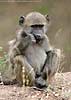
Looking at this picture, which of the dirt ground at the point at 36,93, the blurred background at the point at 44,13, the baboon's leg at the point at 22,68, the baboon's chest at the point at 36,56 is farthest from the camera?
the blurred background at the point at 44,13

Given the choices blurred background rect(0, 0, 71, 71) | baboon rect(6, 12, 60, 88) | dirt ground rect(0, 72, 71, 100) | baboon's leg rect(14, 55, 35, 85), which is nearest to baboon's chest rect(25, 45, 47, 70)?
baboon rect(6, 12, 60, 88)

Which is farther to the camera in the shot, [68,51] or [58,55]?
[68,51]

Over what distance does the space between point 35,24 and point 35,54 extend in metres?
0.49

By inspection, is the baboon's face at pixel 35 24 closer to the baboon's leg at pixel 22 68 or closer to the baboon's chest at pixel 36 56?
the baboon's chest at pixel 36 56

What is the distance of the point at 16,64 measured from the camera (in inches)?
290

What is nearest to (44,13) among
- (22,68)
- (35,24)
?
(35,24)

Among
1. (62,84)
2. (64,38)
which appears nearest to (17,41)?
(62,84)

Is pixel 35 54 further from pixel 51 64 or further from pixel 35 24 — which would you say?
pixel 35 24

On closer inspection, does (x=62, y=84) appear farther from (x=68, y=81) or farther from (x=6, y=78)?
(x=6, y=78)

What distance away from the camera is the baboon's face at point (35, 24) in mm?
7398

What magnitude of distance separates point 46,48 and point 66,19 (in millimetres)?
10025

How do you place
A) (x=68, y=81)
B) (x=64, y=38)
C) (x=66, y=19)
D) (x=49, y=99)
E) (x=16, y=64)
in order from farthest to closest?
1. (x=66, y=19)
2. (x=64, y=38)
3. (x=68, y=81)
4. (x=16, y=64)
5. (x=49, y=99)

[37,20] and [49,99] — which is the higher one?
[37,20]

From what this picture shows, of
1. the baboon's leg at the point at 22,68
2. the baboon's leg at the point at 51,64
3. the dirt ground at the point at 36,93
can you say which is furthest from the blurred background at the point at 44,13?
the baboon's leg at the point at 22,68
